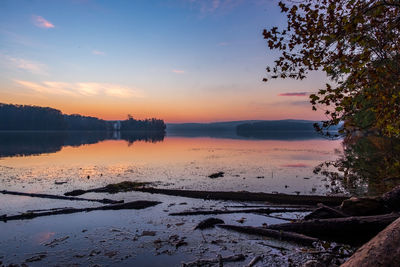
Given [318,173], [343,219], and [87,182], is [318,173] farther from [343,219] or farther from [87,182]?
[87,182]

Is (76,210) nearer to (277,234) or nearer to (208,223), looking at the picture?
(208,223)

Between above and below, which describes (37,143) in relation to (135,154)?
above

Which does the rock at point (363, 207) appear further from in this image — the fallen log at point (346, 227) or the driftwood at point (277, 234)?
the driftwood at point (277, 234)

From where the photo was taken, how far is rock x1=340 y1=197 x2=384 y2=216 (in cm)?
1160

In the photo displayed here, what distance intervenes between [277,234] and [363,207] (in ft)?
13.9

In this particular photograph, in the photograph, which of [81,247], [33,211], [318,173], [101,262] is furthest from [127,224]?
[318,173]

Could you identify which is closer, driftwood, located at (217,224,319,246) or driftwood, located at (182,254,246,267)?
driftwood, located at (182,254,246,267)

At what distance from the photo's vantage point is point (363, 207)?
11.7 metres

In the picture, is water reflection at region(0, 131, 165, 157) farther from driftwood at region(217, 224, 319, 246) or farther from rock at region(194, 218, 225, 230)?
driftwood at region(217, 224, 319, 246)

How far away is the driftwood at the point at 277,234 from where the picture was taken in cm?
1046

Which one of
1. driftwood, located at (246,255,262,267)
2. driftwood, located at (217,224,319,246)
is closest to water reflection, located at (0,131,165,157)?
driftwood, located at (217,224,319,246)

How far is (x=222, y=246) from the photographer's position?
1054cm

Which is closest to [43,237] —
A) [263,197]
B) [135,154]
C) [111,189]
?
[111,189]

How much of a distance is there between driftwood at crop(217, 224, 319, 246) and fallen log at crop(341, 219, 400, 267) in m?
5.26
